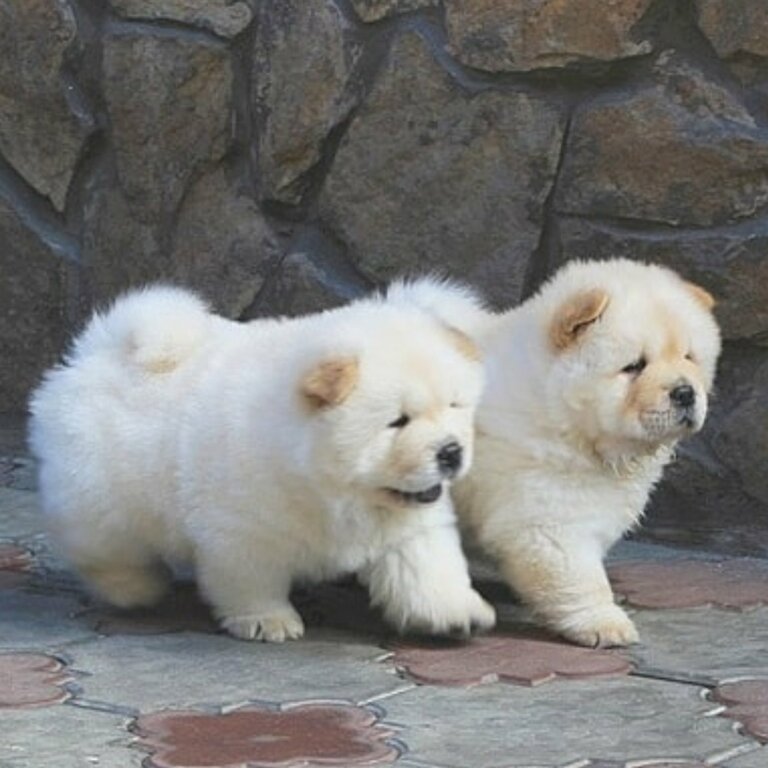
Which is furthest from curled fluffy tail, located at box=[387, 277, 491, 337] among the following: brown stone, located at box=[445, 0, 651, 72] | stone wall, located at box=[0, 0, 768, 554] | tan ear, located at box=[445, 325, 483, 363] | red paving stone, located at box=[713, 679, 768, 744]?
red paving stone, located at box=[713, 679, 768, 744]

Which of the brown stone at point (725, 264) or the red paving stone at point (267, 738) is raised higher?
the brown stone at point (725, 264)

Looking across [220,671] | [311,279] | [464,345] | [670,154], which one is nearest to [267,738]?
[220,671]

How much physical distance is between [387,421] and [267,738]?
688 millimetres

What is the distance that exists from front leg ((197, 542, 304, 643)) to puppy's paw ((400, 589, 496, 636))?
0.25 m

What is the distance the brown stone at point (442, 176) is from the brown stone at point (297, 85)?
10cm

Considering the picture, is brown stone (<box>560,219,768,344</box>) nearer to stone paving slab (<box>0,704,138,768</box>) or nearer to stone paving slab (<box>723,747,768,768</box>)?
stone paving slab (<box>723,747,768,768</box>)

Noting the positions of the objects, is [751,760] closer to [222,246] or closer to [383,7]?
[383,7]

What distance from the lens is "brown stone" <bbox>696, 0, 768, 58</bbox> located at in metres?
5.19

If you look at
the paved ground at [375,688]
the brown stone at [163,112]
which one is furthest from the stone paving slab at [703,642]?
the brown stone at [163,112]

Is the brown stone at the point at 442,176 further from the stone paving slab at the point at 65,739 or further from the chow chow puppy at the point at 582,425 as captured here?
the stone paving slab at the point at 65,739

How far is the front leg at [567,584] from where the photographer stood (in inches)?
177

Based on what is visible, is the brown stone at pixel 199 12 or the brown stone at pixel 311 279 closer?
the brown stone at pixel 311 279

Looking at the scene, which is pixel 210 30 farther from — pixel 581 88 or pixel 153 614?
pixel 153 614

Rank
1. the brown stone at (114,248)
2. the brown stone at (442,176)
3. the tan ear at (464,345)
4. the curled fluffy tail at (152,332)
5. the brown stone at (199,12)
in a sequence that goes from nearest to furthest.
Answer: the tan ear at (464,345)
the curled fluffy tail at (152,332)
the brown stone at (442,176)
the brown stone at (199,12)
the brown stone at (114,248)
